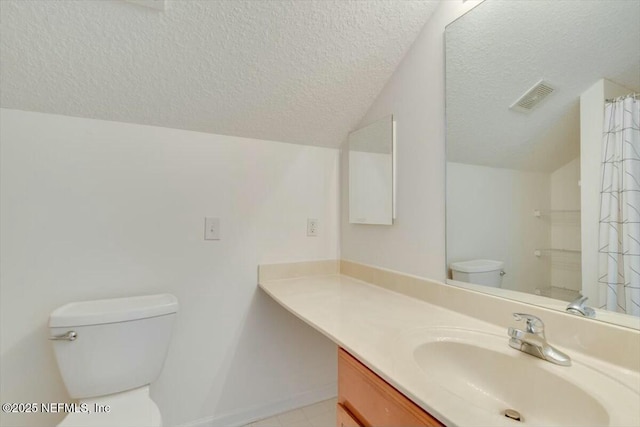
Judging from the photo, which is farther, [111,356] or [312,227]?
[312,227]

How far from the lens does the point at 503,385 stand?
31.1 inches

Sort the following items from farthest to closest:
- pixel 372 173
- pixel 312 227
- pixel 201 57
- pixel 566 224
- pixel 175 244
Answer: pixel 312 227
pixel 372 173
pixel 175 244
pixel 201 57
pixel 566 224

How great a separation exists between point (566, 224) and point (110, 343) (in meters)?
1.68

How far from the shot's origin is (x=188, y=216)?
148cm

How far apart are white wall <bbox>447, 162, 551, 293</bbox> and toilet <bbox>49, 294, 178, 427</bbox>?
129 cm

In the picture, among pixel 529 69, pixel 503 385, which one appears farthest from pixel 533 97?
pixel 503 385

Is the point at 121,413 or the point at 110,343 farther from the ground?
the point at 110,343

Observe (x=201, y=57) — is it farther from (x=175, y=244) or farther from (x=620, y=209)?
(x=620, y=209)

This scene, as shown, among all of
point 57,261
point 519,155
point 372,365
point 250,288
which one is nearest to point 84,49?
point 57,261

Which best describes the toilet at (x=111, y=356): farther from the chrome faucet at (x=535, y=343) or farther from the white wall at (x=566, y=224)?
the white wall at (x=566, y=224)

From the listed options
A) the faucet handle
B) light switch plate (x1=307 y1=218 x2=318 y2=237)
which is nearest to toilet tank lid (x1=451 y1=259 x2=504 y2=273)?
the faucet handle

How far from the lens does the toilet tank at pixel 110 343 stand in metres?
1.09

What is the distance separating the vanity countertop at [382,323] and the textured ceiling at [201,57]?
3.16ft

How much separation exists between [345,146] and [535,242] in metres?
1.18
